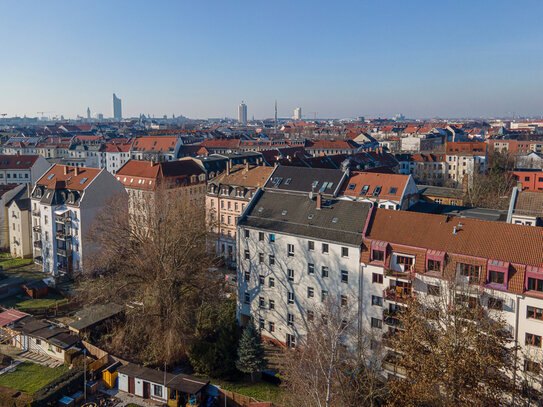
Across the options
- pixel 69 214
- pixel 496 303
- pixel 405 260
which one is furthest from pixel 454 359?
pixel 69 214

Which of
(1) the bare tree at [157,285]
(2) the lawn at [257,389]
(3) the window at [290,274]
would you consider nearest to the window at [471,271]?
(3) the window at [290,274]

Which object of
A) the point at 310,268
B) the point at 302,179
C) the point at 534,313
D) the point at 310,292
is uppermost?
the point at 302,179

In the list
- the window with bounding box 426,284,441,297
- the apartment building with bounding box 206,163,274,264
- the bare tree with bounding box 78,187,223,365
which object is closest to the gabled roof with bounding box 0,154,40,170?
the apartment building with bounding box 206,163,274,264

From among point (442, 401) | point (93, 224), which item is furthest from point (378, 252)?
point (93, 224)

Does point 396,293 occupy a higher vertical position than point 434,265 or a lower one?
lower

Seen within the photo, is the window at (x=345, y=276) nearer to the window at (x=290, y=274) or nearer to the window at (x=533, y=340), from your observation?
the window at (x=290, y=274)

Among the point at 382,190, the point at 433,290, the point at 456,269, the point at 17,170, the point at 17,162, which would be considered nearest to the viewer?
the point at 456,269

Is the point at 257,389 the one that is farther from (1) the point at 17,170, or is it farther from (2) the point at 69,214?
(1) the point at 17,170
